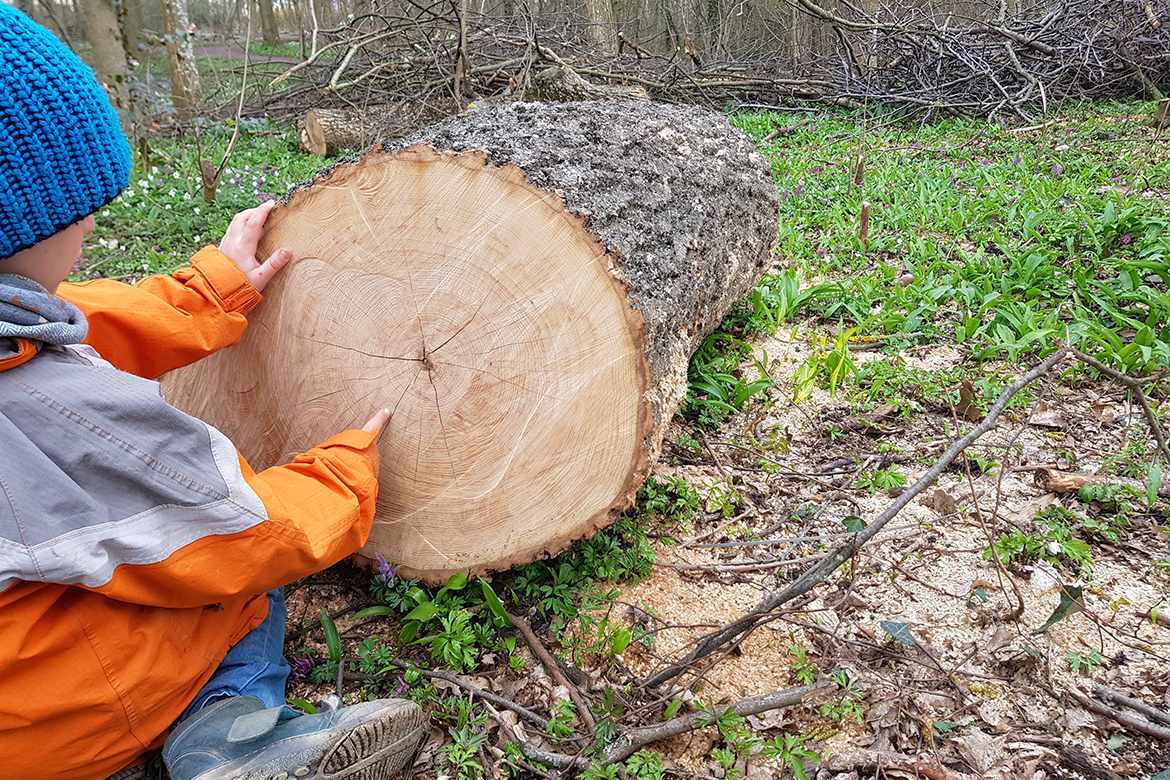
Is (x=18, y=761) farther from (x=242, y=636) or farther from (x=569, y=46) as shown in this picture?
(x=569, y=46)

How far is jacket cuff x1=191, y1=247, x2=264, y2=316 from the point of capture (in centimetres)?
170

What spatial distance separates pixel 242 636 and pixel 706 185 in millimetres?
2070

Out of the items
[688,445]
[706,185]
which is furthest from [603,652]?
[706,185]

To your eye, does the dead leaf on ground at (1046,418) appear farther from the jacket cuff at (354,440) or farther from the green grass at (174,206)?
the green grass at (174,206)

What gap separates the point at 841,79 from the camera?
7.66 m

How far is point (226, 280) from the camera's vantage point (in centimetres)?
171

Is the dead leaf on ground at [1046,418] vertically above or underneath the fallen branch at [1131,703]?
underneath

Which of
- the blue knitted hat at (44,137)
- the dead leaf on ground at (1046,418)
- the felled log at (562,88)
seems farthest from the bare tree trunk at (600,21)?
the blue knitted hat at (44,137)

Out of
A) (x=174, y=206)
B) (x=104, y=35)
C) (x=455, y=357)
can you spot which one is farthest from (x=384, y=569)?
(x=104, y=35)

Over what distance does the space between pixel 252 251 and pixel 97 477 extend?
77 cm

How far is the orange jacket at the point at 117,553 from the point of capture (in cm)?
113

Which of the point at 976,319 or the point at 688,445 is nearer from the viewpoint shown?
the point at 688,445

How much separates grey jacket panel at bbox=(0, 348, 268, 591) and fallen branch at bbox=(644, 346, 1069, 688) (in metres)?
0.93

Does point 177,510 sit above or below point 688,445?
above
